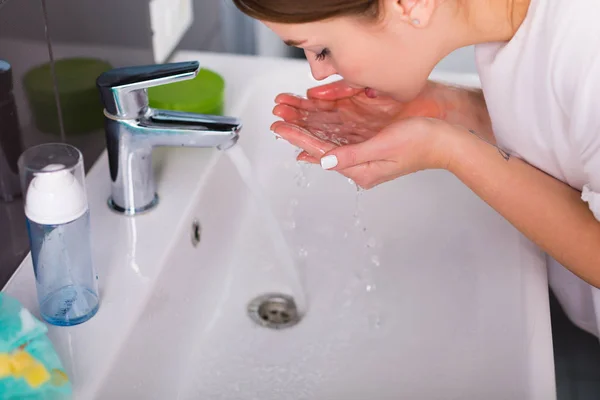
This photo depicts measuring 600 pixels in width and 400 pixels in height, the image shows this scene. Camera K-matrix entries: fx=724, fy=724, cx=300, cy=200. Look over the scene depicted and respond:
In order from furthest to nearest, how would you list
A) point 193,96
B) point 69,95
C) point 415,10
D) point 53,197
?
point 193,96
point 69,95
point 415,10
point 53,197

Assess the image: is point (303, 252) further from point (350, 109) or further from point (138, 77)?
point (138, 77)

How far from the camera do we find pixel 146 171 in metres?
0.79

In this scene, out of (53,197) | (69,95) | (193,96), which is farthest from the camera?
(193,96)

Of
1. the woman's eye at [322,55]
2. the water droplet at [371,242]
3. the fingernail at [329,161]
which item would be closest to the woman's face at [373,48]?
the woman's eye at [322,55]

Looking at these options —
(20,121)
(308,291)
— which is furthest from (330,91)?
(20,121)

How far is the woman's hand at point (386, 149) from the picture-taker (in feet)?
2.41

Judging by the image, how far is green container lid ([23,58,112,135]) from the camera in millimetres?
739

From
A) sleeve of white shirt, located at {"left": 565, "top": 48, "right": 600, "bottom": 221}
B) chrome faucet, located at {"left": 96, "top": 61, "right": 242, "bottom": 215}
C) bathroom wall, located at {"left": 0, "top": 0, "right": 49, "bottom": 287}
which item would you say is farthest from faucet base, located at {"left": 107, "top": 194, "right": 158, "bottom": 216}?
sleeve of white shirt, located at {"left": 565, "top": 48, "right": 600, "bottom": 221}

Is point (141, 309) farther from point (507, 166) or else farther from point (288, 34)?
point (507, 166)

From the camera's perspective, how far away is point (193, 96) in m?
0.92

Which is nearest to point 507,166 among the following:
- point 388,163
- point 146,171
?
point 388,163

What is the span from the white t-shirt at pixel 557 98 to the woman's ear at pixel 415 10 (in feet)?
0.42

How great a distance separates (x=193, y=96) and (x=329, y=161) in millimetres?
269

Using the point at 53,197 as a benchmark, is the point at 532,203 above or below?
below
